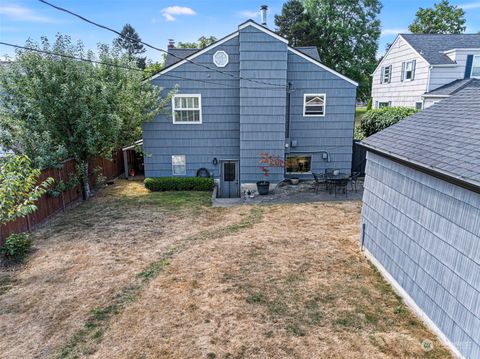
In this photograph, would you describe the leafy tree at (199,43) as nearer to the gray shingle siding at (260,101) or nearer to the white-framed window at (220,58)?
the white-framed window at (220,58)

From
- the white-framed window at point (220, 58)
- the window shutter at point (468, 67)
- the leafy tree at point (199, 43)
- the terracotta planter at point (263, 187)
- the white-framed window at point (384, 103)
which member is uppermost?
the leafy tree at point (199, 43)

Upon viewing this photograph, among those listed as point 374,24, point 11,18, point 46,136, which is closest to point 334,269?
point 11,18

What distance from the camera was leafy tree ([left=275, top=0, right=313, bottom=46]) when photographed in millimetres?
35281

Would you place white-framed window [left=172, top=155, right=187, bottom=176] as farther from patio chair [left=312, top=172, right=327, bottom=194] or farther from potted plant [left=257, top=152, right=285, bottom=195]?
patio chair [left=312, top=172, right=327, bottom=194]

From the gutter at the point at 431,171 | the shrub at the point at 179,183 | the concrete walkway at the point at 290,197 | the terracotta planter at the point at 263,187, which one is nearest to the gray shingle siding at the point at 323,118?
the concrete walkway at the point at 290,197

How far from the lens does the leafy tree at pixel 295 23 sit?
3528 cm

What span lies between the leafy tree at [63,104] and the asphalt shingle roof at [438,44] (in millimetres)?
17520

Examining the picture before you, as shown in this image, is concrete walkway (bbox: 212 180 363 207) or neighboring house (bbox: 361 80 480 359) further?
concrete walkway (bbox: 212 180 363 207)

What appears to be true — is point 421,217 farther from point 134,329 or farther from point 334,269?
point 134,329

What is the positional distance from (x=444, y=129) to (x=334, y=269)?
3763 millimetres

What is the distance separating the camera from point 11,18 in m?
6.07

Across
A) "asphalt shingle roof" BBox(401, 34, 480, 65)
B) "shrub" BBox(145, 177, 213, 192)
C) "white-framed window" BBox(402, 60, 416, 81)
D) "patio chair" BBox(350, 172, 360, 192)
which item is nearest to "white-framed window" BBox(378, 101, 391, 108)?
"white-framed window" BBox(402, 60, 416, 81)

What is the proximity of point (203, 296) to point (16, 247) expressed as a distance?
5278mm

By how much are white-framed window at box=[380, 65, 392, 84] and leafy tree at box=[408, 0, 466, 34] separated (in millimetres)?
22862
